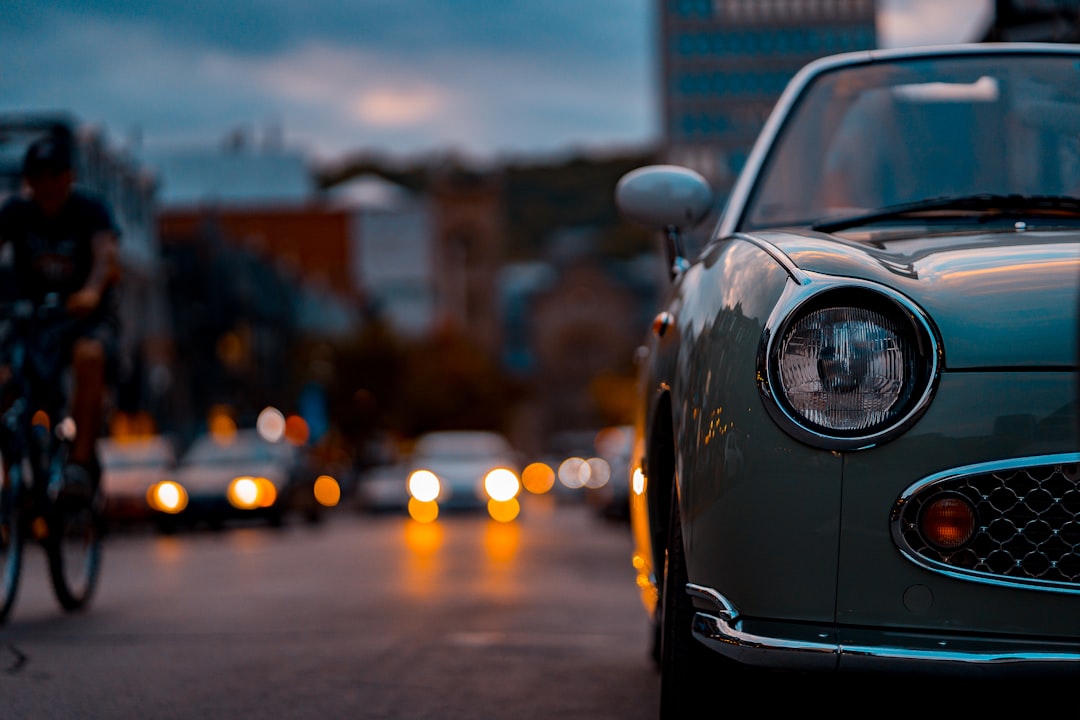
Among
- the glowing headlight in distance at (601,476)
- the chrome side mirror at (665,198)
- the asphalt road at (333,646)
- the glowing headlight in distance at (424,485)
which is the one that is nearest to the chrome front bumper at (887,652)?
the asphalt road at (333,646)

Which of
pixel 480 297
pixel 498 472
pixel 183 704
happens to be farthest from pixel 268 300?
pixel 183 704

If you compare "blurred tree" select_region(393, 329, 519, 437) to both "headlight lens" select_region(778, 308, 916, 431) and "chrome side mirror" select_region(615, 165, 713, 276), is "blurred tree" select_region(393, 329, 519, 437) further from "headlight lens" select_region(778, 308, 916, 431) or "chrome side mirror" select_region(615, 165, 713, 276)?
"headlight lens" select_region(778, 308, 916, 431)

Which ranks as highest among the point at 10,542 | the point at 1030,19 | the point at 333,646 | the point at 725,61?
the point at 725,61

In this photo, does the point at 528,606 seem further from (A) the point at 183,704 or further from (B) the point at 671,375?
(B) the point at 671,375

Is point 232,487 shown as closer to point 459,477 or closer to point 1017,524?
point 459,477

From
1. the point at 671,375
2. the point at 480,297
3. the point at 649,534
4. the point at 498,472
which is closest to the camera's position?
the point at 671,375

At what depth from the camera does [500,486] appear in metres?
24.2


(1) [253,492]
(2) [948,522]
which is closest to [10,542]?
(2) [948,522]

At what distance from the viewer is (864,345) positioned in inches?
117

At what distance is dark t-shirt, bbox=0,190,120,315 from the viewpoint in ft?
22.6

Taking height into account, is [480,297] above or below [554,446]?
above

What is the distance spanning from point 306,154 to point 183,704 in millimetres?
101375

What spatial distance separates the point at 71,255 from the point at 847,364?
467 cm

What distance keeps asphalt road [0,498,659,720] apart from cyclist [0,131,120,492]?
2.98 ft
